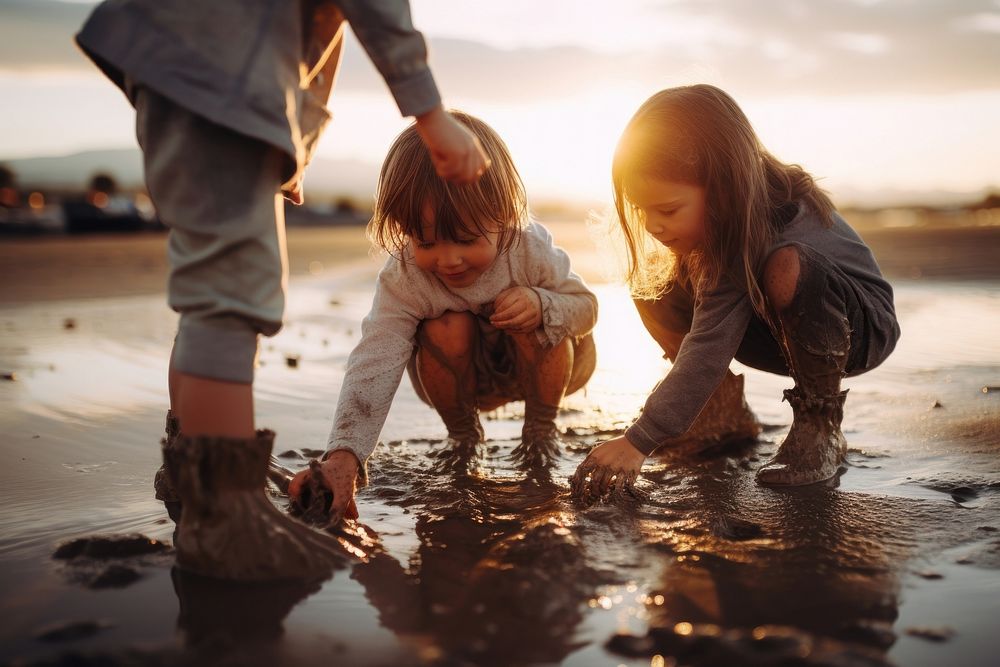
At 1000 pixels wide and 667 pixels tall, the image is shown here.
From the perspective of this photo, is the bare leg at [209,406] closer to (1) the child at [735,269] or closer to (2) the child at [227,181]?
(2) the child at [227,181]

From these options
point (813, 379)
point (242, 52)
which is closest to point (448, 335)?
point (813, 379)

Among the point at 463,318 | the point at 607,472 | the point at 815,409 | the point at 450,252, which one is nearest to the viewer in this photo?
the point at 607,472

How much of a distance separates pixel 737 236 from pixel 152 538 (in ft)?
5.70

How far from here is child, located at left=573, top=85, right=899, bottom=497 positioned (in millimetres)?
2498

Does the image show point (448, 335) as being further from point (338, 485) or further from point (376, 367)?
point (338, 485)

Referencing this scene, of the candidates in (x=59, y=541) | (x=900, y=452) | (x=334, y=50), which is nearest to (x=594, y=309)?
(x=900, y=452)

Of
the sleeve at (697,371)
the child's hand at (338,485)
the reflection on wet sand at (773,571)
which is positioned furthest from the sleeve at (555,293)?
the child's hand at (338,485)

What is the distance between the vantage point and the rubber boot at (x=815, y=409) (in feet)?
8.48

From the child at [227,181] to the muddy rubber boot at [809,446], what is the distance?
136 centimetres

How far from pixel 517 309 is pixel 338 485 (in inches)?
33.3

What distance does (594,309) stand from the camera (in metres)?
3.02

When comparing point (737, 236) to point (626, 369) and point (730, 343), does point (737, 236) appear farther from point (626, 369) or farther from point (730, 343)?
point (626, 369)

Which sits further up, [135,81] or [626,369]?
[135,81]

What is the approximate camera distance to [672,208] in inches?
99.5
